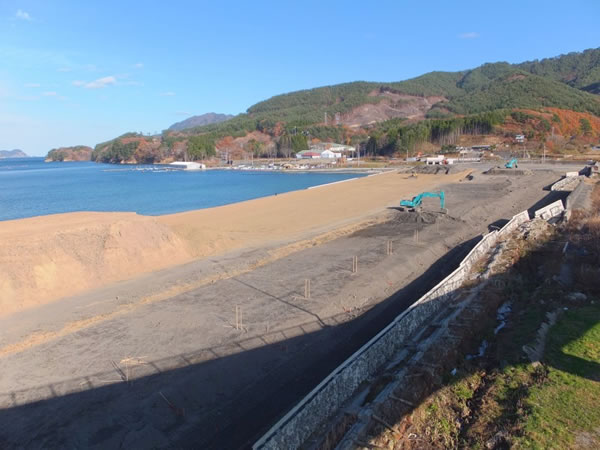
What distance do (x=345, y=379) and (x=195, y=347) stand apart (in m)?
5.10

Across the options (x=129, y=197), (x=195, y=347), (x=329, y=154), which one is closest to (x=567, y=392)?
(x=195, y=347)

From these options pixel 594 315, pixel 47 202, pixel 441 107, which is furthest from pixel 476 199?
pixel 441 107

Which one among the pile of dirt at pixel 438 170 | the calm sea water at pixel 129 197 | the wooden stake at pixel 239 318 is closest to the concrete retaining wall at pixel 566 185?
the pile of dirt at pixel 438 170

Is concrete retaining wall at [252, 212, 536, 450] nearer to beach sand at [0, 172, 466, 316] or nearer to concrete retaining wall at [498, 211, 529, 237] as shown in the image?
concrete retaining wall at [498, 211, 529, 237]

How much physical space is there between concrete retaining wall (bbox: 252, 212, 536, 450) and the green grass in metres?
3.54

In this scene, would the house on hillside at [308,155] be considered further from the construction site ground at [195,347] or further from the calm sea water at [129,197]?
the construction site ground at [195,347]

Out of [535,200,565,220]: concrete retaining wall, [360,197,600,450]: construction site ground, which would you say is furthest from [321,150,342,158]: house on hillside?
[360,197,600,450]: construction site ground

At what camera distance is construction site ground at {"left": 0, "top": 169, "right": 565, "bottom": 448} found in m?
9.27

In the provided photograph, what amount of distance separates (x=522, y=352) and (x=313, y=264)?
11.0 meters

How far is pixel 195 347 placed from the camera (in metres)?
12.6

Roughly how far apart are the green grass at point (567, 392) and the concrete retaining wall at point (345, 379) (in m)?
3.54

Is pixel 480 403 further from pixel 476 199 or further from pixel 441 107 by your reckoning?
pixel 441 107

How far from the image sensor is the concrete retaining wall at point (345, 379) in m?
7.89

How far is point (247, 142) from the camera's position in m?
169
